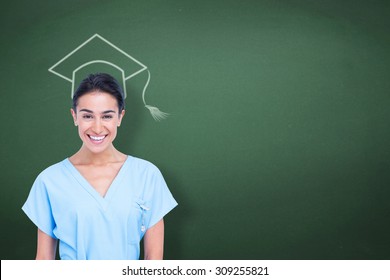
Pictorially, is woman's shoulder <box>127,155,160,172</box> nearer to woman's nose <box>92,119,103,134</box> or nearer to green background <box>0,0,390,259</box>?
woman's nose <box>92,119,103,134</box>

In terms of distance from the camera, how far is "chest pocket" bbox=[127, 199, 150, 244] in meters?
1.64

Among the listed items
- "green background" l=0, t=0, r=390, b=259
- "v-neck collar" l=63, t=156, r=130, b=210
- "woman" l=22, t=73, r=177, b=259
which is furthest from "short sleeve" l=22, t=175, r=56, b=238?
"green background" l=0, t=0, r=390, b=259

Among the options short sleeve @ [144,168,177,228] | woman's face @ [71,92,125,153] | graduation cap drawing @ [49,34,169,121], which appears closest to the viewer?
woman's face @ [71,92,125,153]

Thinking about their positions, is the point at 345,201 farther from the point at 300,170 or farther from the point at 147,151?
the point at 147,151

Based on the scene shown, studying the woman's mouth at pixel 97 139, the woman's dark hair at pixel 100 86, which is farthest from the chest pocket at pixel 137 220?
the woman's dark hair at pixel 100 86

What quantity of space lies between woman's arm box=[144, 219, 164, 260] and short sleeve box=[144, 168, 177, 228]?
2cm

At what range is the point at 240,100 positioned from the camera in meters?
2.04

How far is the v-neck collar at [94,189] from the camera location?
1633 mm

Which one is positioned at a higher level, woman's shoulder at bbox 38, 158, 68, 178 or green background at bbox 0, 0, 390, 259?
green background at bbox 0, 0, 390, 259

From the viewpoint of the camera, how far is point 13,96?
2035mm

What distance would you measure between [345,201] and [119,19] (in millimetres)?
1152

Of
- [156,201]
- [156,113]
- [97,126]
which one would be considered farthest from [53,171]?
[156,113]

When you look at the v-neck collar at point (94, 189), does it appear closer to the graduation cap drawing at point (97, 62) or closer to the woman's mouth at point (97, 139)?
the woman's mouth at point (97, 139)

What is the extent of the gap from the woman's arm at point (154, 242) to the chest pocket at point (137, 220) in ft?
0.08
